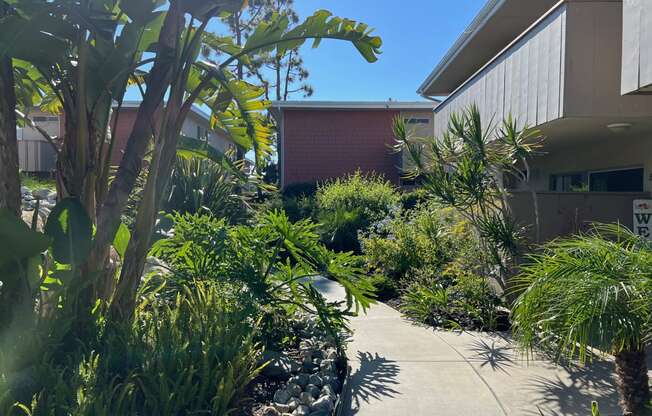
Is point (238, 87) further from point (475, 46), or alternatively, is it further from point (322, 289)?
point (475, 46)

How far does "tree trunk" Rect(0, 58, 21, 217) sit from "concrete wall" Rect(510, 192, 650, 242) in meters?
5.86

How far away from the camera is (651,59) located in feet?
15.4

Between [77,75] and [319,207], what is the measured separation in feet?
36.4

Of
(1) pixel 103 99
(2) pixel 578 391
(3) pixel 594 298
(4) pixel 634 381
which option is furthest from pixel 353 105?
(3) pixel 594 298

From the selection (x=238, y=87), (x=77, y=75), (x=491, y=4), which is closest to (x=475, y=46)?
(x=491, y=4)

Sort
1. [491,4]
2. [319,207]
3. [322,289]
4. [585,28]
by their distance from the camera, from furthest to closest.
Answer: [319,207]
[491,4]
[322,289]
[585,28]

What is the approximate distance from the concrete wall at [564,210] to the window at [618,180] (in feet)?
3.10

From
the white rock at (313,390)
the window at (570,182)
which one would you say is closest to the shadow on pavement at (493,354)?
the white rock at (313,390)

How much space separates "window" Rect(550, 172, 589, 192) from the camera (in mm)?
9343

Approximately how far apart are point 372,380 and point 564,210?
4.12 meters

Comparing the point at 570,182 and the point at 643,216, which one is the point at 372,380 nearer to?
the point at 643,216

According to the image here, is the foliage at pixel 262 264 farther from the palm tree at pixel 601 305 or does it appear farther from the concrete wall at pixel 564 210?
the concrete wall at pixel 564 210

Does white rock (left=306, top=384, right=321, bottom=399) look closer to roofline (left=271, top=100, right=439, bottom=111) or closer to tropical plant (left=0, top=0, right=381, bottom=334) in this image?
tropical plant (left=0, top=0, right=381, bottom=334)

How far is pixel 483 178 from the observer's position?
6441mm
